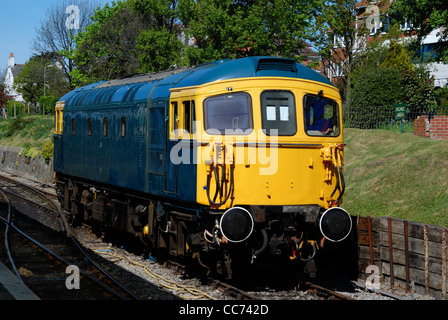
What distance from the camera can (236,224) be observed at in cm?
950

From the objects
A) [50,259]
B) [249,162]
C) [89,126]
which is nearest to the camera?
[249,162]

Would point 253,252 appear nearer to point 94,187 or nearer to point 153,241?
point 153,241

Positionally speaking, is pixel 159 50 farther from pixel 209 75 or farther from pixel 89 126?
pixel 209 75

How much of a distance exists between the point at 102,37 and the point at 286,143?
36.8 meters

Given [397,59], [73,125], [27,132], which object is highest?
[397,59]

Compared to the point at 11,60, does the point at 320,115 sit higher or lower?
lower

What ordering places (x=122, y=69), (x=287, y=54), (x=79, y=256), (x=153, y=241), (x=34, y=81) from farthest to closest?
(x=34, y=81) < (x=122, y=69) < (x=287, y=54) < (x=79, y=256) < (x=153, y=241)

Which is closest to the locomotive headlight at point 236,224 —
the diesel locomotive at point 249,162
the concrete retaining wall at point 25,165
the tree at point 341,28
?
the diesel locomotive at point 249,162

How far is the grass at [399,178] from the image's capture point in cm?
1542

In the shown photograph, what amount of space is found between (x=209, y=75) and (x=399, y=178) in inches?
379

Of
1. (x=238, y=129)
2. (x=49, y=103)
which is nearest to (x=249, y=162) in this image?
(x=238, y=129)

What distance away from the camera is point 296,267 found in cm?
1117
